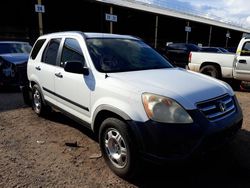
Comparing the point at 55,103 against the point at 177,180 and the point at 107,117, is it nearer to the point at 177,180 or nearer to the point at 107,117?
the point at 107,117

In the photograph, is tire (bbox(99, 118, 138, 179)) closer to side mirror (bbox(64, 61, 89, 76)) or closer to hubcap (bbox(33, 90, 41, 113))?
side mirror (bbox(64, 61, 89, 76))

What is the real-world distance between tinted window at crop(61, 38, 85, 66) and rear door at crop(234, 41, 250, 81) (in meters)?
6.81

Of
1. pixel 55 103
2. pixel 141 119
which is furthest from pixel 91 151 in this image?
pixel 141 119

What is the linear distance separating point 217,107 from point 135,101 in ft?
3.25

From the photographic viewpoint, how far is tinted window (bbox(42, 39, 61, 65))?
519 cm

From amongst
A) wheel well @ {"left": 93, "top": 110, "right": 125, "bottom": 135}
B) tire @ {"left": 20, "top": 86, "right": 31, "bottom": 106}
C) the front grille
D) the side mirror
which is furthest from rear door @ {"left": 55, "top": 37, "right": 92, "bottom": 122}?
tire @ {"left": 20, "top": 86, "right": 31, "bottom": 106}

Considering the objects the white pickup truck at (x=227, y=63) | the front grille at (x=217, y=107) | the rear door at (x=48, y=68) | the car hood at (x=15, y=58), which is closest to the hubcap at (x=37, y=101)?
the rear door at (x=48, y=68)

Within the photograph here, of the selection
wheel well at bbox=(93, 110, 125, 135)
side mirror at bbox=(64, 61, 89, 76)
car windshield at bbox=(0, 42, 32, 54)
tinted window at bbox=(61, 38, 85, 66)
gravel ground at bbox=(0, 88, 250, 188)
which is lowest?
gravel ground at bbox=(0, 88, 250, 188)

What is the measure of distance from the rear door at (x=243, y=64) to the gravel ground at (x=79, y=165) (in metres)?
4.64

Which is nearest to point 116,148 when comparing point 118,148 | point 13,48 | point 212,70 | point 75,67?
point 118,148

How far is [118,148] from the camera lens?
3590mm

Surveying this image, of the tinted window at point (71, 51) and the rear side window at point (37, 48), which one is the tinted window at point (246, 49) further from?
the tinted window at point (71, 51)

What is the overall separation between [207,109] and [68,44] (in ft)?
8.63

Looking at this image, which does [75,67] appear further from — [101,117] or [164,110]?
[164,110]
